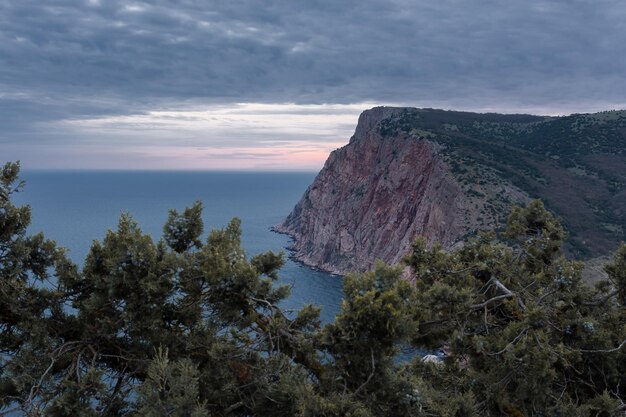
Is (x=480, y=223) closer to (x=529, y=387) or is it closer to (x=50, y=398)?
(x=529, y=387)

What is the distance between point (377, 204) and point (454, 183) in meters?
22.8

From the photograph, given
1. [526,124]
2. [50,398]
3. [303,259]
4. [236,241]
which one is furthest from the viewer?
[526,124]

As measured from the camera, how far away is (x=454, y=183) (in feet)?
237

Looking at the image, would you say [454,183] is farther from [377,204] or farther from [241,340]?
[241,340]

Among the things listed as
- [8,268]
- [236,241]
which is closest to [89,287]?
[8,268]

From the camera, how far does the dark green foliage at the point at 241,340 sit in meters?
6.55

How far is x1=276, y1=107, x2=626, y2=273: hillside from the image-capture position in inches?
2685

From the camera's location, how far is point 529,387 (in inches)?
340

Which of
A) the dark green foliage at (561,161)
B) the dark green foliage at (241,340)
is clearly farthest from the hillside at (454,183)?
the dark green foliage at (241,340)

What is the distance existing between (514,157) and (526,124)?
36.6 metres

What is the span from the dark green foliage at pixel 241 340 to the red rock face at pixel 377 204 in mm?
56974

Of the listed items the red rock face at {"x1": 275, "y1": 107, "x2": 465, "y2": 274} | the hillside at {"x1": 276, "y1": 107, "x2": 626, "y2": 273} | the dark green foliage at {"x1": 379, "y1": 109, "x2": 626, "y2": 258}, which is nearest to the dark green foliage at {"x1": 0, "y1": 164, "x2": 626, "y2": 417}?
the hillside at {"x1": 276, "y1": 107, "x2": 626, "y2": 273}

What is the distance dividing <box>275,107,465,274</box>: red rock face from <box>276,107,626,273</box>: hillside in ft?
0.81

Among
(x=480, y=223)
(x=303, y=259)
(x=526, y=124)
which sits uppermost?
(x=526, y=124)
